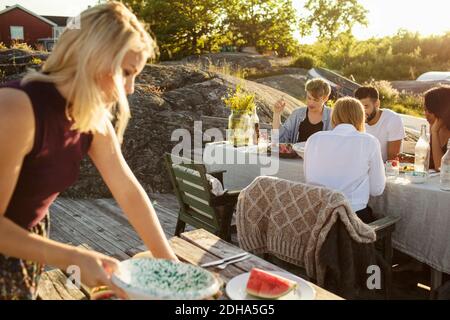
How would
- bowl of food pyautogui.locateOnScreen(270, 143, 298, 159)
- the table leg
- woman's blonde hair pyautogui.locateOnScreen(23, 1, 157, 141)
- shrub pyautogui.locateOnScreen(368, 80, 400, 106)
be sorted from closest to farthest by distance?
woman's blonde hair pyautogui.locateOnScreen(23, 1, 157, 141) < the table leg < bowl of food pyautogui.locateOnScreen(270, 143, 298, 159) < shrub pyautogui.locateOnScreen(368, 80, 400, 106)

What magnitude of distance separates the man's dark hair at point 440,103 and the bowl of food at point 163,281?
3393mm

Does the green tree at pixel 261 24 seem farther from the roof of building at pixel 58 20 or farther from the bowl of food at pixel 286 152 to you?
the bowl of food at pixel 286 152

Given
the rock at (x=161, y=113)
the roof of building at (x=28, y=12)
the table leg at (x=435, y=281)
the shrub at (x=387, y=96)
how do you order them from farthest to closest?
the roof of building at (x=28, y=12), the shrub at (x=387, y=96), the rock at (x=161, y=113), the table leg at (x=435, y=281)

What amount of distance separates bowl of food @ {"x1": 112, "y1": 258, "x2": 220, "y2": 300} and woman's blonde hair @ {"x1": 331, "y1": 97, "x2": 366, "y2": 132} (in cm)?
247

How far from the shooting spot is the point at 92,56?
51.8 inches

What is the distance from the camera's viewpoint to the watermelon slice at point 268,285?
143 cm

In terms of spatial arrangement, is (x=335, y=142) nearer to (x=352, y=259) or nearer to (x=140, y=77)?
(x=352, y=259)

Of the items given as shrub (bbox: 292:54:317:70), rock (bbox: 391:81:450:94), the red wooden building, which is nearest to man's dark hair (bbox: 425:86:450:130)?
rock (bbox: 391:81:450:94)

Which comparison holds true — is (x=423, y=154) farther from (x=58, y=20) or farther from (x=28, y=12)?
Result: (x=58, y=20)

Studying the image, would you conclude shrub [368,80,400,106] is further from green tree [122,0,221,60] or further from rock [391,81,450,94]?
green tree [122,0,221,60]

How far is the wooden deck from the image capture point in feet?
13.3

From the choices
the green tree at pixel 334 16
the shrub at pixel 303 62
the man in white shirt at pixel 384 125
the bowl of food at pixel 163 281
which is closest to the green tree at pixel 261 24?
the shrub at pixel 303 62

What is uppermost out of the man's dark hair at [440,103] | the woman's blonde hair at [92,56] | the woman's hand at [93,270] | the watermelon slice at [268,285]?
the woman's blonde hair at [92,56]
